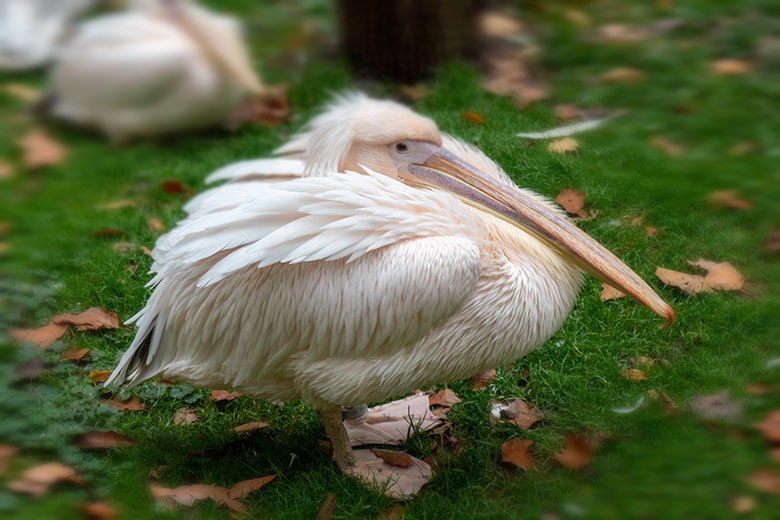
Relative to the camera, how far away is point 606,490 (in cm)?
244

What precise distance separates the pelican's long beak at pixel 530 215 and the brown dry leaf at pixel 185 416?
123 cm

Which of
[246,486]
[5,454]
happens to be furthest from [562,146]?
[5,454]

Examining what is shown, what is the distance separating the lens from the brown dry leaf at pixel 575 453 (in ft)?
8.98

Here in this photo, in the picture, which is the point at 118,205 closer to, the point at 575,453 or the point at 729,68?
the point at 575,453

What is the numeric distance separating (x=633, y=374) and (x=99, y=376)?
2.10m

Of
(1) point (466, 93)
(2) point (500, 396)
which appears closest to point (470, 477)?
(2) point (500, 396)

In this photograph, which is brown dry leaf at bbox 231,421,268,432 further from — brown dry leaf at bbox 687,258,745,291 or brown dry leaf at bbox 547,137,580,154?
brown dry leaf at bbox 687,258,745,291

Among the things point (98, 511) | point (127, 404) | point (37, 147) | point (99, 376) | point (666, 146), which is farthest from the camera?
point (666, 146)

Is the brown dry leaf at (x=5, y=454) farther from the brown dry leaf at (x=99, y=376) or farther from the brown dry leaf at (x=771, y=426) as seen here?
the brown dry leaf at (x=771, y=426)

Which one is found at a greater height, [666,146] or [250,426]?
[666,146]

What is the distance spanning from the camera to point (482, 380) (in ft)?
10.5

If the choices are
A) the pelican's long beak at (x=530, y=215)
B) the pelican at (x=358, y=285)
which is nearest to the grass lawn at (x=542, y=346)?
the pelican at (x=358, y=285)

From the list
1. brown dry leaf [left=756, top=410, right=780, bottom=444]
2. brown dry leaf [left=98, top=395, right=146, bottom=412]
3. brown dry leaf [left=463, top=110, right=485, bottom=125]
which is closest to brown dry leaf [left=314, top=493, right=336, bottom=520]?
brown dry leaf [left=98, top=395, right=146, bottom=412]

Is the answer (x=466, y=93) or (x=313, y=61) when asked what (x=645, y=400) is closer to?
(x=466, y=93)
